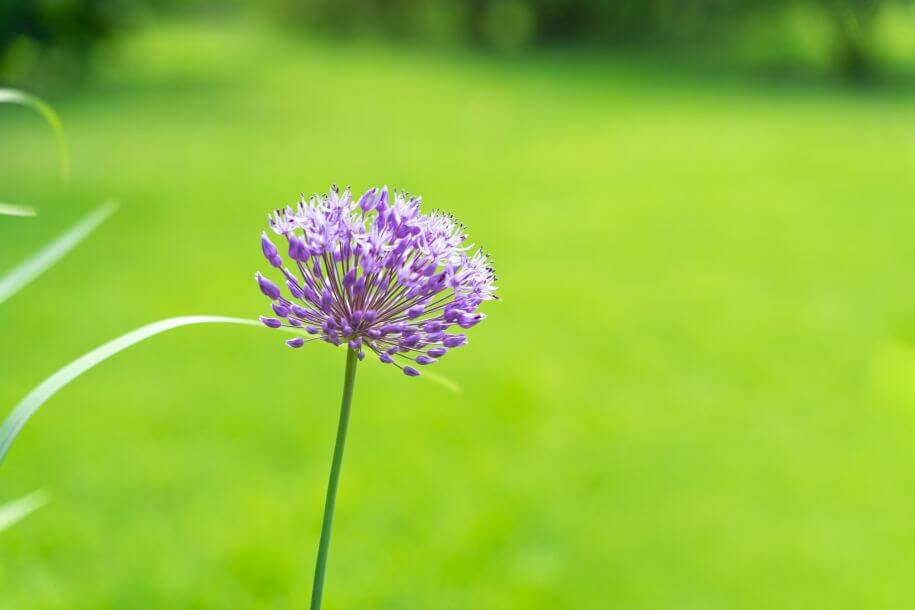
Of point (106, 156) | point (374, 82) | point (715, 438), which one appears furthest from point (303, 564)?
point (374, 82)

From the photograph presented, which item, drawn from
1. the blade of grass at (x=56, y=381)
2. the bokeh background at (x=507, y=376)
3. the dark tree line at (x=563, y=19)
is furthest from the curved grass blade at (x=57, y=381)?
the dark tree line at (x=563, y=19)

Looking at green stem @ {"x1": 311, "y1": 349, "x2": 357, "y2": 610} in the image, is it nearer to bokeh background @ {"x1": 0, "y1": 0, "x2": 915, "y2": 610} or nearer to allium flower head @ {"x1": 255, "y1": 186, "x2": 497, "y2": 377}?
allium flower head @ {"x1": 255, "y1": 186, "x2": 497, "y2": 377}

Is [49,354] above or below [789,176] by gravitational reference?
below

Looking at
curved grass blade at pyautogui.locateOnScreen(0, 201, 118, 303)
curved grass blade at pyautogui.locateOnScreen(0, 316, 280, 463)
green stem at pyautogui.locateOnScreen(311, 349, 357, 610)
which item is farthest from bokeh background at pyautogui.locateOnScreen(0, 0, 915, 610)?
green stem at pyautogui.locateOnScreen(311, 349, 357, 610)

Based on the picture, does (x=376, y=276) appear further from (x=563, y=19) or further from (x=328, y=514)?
(x=563, y=19)

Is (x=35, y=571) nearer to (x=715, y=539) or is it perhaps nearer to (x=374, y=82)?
(x=715, y=539)

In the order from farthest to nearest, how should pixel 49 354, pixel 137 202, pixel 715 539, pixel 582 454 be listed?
pixel 137 202 → pixel 49 354 → pixel 582 454 → pixel 715 539

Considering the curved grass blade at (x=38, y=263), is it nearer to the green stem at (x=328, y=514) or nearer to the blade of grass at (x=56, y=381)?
the blade of grass at (x=56, y=381)

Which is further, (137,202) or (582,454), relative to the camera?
(137,202)
